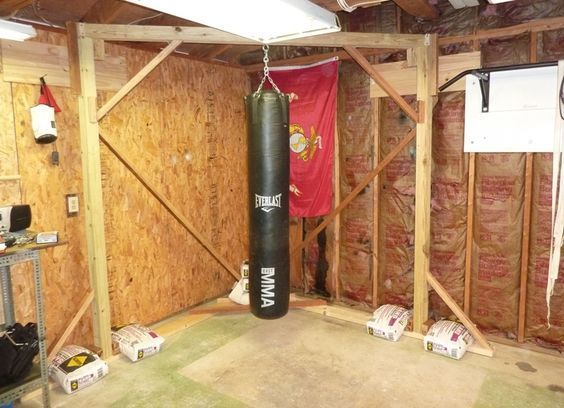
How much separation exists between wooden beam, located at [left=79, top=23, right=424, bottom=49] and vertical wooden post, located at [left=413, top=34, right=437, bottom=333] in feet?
0.58

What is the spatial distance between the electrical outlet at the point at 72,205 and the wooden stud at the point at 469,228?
3580 millimetres

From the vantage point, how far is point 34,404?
3.04 meters

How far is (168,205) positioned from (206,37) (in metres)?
1.63

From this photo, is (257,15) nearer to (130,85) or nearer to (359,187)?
(130,85)

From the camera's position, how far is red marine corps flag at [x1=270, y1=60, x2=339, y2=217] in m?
4.48

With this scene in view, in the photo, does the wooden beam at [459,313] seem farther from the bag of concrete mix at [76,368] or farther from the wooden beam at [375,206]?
the bag of concrete mix at [76,368]

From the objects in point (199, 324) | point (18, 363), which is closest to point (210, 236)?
point (199, 324)

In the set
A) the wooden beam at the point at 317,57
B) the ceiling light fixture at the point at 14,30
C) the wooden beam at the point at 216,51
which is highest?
the wooden beam at the point at 216,51

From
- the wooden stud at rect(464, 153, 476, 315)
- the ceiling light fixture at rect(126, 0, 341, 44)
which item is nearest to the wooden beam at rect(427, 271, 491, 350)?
the wooden stud at rect(464, 153, 476, 315)

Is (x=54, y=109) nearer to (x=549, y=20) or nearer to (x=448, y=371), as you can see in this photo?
(x=448, y=371)

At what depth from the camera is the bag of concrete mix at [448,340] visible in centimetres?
350

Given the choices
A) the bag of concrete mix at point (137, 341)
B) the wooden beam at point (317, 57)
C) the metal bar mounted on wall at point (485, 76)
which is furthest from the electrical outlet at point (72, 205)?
the metal bar mounted on wall at point (485, 76)

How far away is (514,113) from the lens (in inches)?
138

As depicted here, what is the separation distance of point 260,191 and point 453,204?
1.92 meters
